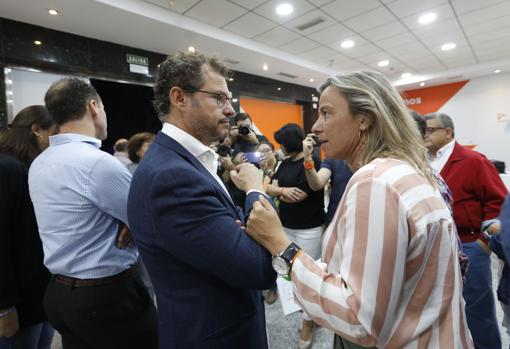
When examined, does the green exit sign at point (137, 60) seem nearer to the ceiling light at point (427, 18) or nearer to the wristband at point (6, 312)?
the wristband at point (6, 312)

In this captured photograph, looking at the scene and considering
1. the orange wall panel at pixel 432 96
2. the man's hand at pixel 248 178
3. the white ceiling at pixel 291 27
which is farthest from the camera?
the orange wall panel at pixel 432 96

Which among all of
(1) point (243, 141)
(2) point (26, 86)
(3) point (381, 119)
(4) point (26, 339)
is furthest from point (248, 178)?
(2) point (26, 86)

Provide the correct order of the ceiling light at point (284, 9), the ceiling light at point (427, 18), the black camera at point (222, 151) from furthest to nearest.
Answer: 1. the ceiling light at point (427, 18)
2. the ceiling light at point (284, 9)
3. the black camera at point (222, 151)

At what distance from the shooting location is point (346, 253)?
0.66 meters

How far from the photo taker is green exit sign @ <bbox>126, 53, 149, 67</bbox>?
14.5 feet

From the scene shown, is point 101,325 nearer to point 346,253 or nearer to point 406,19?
point 346,253

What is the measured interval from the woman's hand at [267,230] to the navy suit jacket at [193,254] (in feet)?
0.08

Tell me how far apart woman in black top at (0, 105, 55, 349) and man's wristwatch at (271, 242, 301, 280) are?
1290mm

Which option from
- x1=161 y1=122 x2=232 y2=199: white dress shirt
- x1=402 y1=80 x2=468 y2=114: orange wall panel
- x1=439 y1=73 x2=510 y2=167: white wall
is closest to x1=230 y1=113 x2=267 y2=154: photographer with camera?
x1=161 y1=122 x2=232 y2=199: white dress shirt

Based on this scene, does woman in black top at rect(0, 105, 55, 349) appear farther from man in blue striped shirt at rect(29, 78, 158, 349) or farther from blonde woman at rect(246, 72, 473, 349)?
blonde woman at rect(246, 72, 473, 349)

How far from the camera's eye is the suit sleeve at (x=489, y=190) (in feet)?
6.00

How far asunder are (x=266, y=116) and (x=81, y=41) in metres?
4.24

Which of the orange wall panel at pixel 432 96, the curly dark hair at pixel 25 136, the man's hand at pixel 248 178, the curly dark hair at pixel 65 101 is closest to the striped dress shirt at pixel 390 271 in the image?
the man's hand at pixel 248 178

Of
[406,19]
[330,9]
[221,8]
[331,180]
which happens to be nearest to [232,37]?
[221,8]
